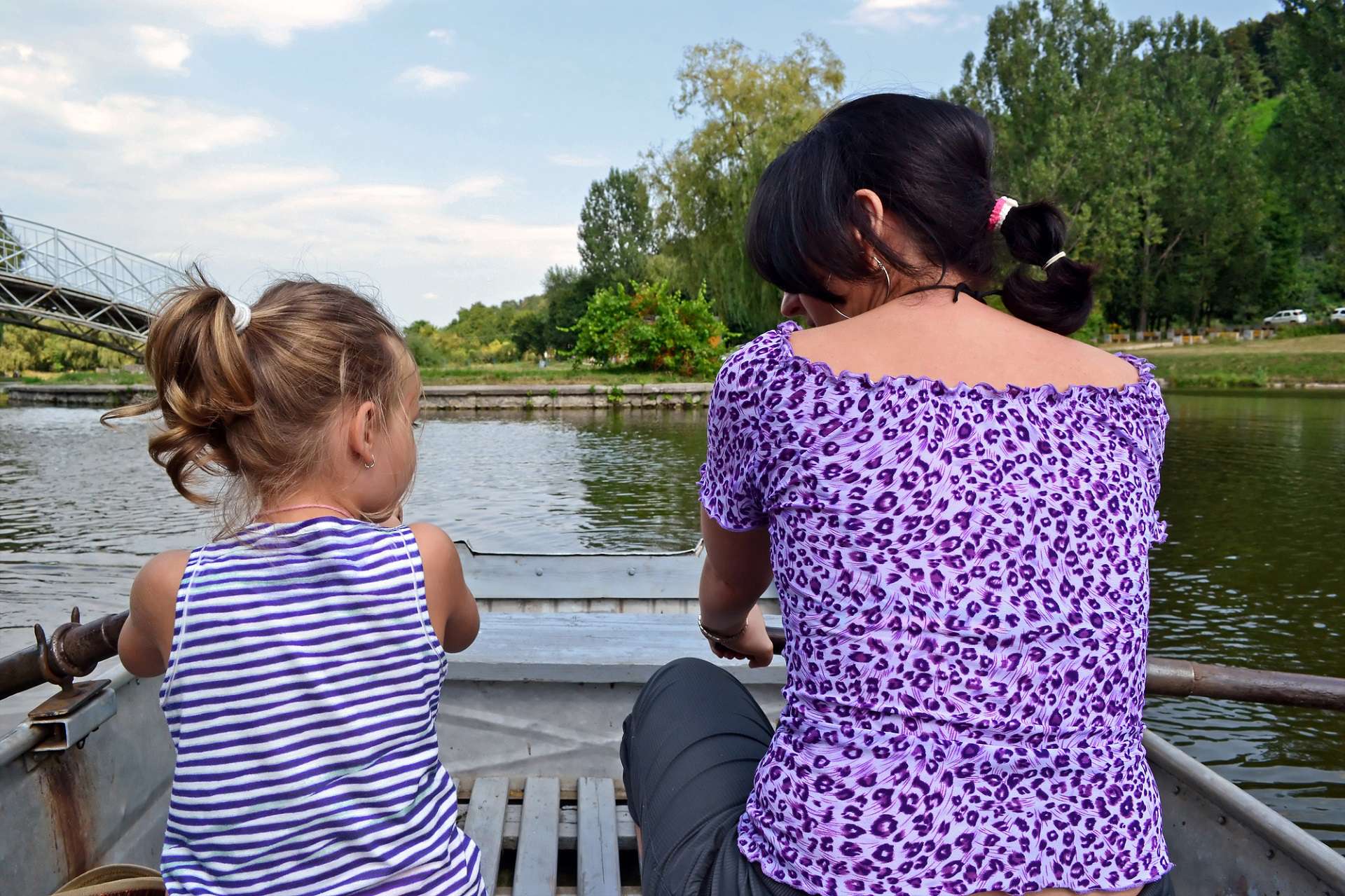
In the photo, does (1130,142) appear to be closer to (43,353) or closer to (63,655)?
(63,655)

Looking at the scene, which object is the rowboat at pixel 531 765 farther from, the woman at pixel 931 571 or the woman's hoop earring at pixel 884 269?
the woman's hoop earring at pixel 884 269

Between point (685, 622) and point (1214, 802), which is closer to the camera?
point (1214, 802)

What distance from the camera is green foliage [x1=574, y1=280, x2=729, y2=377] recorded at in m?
25.2

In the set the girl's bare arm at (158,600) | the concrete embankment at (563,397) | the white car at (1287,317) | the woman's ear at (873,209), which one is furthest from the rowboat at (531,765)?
the white car at (1287,317)

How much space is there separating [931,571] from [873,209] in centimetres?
42

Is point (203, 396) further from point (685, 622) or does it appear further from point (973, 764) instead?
point (685, 622)

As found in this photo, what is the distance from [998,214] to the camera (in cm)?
118

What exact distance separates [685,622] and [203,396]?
5.79 ft

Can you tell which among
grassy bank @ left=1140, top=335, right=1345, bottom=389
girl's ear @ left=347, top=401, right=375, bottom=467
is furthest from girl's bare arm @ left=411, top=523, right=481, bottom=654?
grassy bank @ left=1140, top=335, right=1345, bottom=389

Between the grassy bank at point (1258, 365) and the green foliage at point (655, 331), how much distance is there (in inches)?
493

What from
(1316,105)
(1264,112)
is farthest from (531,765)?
(1264,112)

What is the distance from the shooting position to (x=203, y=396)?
3.71ft

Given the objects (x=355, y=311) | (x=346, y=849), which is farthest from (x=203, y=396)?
(x=346, y=849)

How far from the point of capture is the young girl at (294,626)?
1.08m
